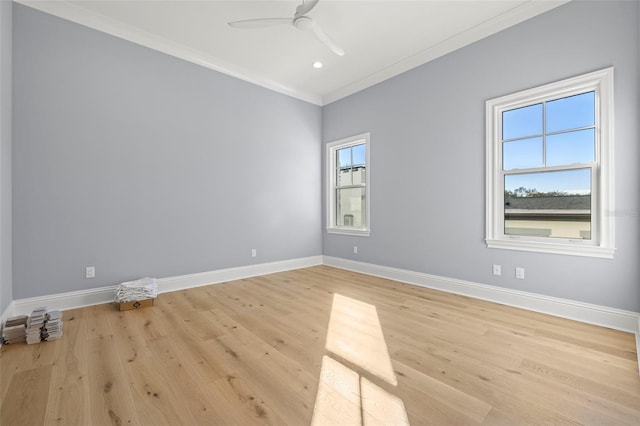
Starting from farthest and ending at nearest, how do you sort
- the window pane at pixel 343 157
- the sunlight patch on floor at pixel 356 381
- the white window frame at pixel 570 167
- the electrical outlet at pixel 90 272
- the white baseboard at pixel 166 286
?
the window pane at pixel 343 157
the electrical outlet at pixel 90 272
the white baseboard at pixel 166 286
the white window frame at pixel 570 167
the sunlight patch on floor at pixel 356 381

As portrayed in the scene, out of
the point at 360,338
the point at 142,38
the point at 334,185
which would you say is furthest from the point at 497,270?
the point at 142,38

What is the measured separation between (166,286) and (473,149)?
414cm

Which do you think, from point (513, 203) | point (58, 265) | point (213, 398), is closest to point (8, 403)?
point (213, 398)

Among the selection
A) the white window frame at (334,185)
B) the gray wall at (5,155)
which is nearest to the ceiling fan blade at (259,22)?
the gray wall at (5,155)

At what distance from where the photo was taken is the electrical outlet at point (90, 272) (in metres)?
3.00

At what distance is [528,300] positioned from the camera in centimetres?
286

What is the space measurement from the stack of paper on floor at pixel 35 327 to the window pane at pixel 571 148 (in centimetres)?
480

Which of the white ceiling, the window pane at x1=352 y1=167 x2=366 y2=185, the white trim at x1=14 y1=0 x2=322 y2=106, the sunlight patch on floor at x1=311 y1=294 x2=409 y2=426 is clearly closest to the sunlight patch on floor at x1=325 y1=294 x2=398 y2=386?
the sunlight patch on floor at x1=311 y1=294 x2=409 y2=426

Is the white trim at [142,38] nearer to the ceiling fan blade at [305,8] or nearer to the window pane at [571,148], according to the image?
the ceiling fan blade at [305,8]

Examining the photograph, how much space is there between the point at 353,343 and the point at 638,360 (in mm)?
1915

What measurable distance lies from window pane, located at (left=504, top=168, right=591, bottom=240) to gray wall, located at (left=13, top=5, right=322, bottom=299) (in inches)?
127

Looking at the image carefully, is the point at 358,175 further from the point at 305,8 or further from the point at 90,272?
the point at 90,272

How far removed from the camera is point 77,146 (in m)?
2.96

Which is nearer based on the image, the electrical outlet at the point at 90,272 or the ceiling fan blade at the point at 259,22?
the ceiling fan blade at the point at 259,22
